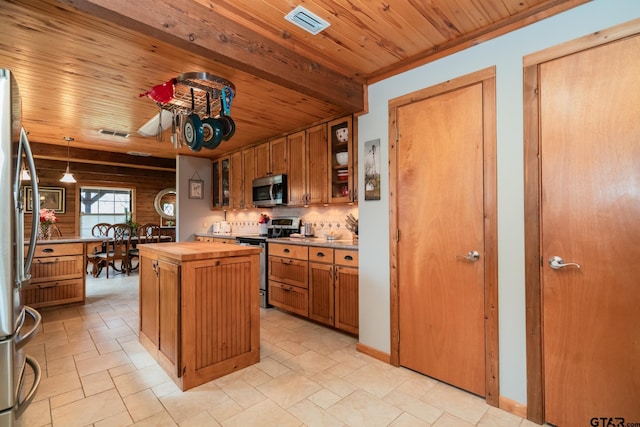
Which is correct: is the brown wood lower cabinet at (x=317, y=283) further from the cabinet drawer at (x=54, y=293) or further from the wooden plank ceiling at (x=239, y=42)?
the cabinet drawer at (x=54, y=293)

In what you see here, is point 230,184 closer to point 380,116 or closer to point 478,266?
point 380,116

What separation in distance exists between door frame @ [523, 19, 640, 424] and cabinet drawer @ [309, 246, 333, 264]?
1.76 metres

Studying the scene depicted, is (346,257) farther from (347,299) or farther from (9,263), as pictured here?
(9,263)

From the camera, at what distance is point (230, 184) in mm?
5320

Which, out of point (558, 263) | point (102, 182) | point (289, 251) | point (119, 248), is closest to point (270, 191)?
point (289, 251)

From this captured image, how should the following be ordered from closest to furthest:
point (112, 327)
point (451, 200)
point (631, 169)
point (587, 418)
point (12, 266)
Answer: point (12, 266) → point (631, 169) → point (587, 418) → point (451, 200) → point (112, 327)

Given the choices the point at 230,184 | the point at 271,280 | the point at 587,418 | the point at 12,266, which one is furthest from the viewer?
the point at 230,184

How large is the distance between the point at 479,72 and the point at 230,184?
4170 mm

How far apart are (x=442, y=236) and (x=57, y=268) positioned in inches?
181

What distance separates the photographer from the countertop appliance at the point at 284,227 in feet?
14.6

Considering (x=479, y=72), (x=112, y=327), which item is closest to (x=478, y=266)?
(x=479, y=72)

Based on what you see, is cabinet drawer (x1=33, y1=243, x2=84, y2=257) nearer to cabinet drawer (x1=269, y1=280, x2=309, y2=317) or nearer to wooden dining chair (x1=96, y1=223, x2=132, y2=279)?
wooden dining chair (x1=96, y1=223, x2=132, y2=279)

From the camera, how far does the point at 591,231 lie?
5.43 feet

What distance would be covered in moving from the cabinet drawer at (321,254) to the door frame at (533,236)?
5.78ft
